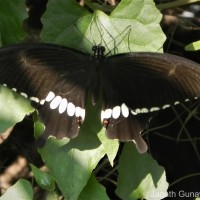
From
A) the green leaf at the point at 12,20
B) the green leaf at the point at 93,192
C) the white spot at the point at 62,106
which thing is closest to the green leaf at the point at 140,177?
the green leaf at the point at 93,192

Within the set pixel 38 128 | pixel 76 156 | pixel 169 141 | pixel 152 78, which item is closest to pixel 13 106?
pixel 38 128

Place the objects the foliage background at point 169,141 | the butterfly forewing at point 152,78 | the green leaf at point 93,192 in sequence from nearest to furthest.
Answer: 1. the butterfly forewing at point 152,78
2. the green leaf at point 93,192
3. the foliage background at point 169,141

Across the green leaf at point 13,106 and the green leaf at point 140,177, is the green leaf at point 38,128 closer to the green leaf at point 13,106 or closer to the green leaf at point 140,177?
the green leaf at point 13,106

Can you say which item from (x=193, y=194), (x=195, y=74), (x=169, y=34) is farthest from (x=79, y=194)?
(x=169, y=34)

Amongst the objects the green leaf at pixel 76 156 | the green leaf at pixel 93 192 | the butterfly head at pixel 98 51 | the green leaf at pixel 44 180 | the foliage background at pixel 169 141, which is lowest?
the foliage background at pixel 169 141

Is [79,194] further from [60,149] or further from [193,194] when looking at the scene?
[193,194]

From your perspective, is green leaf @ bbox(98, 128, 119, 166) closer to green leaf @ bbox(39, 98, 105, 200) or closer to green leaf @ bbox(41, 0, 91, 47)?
green leaf @ bbox(39, 98, 105, 200)
